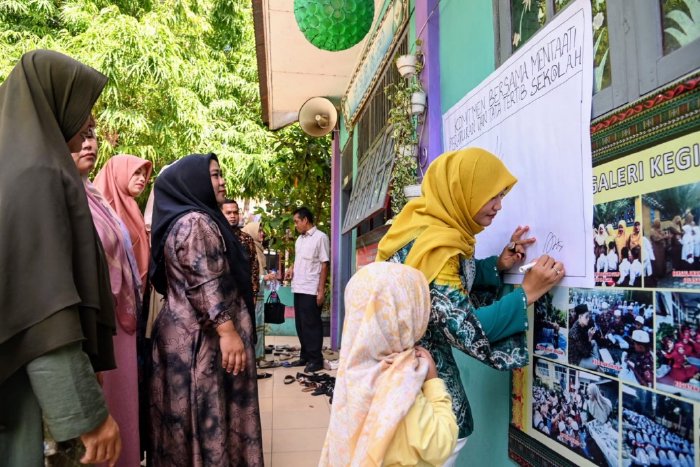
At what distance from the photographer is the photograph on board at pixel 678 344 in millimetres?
1011

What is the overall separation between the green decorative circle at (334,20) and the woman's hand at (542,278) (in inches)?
83.9

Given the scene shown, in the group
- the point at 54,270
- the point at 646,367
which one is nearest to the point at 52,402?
the point at 54,270

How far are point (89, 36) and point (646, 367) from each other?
26.0ft

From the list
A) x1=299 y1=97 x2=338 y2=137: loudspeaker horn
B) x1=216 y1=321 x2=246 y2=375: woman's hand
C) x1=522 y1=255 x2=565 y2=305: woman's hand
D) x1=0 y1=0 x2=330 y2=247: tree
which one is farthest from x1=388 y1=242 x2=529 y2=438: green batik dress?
x1=0 y1=0 x2=330 y2=247: tree

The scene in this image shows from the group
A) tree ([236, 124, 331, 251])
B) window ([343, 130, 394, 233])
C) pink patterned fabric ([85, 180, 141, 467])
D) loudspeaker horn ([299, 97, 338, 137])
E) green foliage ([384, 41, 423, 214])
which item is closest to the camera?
pink patterned fabric ([85, 180, 141, 467])

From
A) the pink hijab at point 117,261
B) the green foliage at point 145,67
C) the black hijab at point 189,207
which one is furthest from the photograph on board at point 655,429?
the green foliage at point 145,67

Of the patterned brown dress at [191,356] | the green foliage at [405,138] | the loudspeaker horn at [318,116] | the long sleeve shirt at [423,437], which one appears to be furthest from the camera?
the loudspeaker horn at [318,116]

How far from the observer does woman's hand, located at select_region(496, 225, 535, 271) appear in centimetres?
167

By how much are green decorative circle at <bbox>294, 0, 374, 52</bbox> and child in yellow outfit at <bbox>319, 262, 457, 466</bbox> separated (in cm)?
213

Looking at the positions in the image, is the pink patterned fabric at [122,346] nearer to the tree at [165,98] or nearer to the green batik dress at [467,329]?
the green batik dress at [467,329]

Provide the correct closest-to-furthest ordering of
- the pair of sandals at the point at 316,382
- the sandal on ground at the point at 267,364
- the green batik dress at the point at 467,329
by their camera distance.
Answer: the green batik dress at the point at 467,329 → the pair of sandals at the point at 316,382 → the sandal on ground at the point at 267,364

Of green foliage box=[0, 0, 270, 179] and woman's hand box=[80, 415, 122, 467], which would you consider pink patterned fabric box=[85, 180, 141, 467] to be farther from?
green foliage box=[0, 0, 270, 179]

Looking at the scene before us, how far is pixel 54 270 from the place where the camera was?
1.03 meters

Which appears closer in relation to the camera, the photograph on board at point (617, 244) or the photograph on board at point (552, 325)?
the photograph on board at point (617, 244)
